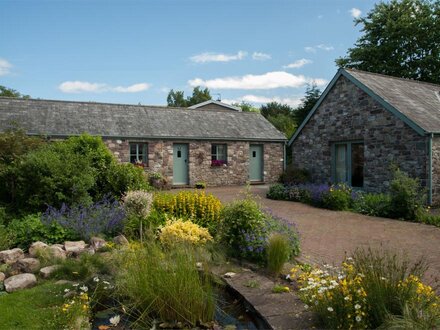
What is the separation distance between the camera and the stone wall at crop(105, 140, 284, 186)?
1783 cm

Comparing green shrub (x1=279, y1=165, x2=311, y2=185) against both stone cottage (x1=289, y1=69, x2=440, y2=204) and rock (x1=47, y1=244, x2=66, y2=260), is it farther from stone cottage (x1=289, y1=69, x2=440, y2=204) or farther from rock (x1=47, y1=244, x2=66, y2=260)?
rock (x1=47, y1=244, x2=66, y2=260)

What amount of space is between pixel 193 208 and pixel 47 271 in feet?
10.7

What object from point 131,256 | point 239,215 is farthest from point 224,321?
point 239,215

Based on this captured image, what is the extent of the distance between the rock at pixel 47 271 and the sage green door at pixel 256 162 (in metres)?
16.1

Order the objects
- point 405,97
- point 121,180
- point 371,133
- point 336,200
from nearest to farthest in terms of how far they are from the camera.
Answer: point 121,180
point 336,200
point 371,133
point 405,97

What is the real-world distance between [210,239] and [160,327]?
2777mm

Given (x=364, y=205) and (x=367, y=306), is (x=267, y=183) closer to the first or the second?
(x=364, y=205)

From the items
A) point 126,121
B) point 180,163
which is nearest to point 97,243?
point 180,163

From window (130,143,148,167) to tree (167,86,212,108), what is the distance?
120ft

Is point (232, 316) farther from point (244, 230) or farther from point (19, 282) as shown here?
point (19, 282)

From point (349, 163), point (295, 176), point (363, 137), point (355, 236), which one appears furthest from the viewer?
point (295, 176)

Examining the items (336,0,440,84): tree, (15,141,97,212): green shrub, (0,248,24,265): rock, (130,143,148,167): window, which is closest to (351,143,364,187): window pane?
(130,143,148,167): window

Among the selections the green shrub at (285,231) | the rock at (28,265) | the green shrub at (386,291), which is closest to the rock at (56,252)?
the rock at (28,265)

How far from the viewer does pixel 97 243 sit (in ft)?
19.6
